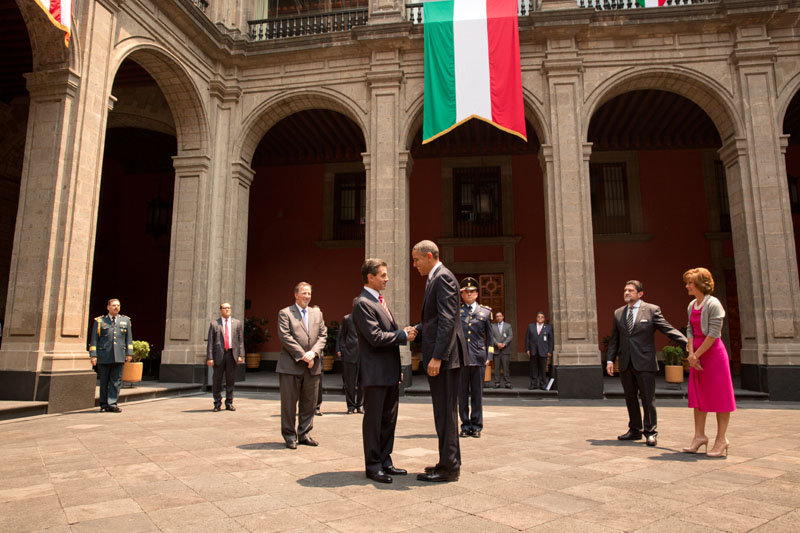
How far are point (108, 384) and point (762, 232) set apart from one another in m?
11.6

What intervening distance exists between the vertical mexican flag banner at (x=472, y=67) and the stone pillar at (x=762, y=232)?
440cm

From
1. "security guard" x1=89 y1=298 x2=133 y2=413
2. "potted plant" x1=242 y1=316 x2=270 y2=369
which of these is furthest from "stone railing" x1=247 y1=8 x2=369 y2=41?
"security guard" x1=89 y1=298 x2=133 y2=413

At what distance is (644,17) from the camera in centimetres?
1052

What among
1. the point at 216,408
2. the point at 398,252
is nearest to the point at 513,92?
the point at 398,252

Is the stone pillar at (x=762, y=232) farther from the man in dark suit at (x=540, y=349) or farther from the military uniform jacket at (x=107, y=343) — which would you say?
the military uniform jacket at (x=107, y=343)

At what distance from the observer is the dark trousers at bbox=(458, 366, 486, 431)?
538 cm

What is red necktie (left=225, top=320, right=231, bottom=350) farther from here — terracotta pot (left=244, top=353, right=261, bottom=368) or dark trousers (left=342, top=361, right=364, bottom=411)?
terracotta pot (left=244, top=353, right=261, bottom=368)

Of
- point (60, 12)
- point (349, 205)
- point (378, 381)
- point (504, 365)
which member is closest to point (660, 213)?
point (504, 365)

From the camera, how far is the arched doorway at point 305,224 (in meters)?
15.3

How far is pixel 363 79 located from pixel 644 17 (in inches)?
234

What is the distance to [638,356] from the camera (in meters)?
5.19

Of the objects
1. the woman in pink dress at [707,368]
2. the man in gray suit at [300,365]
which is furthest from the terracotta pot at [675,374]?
the man in gray suit at [300,365]

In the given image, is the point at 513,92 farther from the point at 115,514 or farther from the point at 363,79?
the point at 115,514

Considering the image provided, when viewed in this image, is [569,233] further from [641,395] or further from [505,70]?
[641,395]
